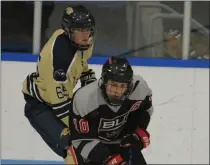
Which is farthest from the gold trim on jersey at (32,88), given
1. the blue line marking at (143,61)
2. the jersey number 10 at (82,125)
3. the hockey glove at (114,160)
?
the blue line marking at (143,61)

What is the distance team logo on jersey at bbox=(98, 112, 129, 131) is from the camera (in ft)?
7.69

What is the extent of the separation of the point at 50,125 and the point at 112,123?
1.11 feet

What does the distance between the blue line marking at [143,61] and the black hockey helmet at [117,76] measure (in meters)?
1.30

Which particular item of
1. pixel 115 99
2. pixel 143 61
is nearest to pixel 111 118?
pixel 115 99

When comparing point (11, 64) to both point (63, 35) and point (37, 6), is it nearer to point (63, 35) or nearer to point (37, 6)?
point (37, 6)

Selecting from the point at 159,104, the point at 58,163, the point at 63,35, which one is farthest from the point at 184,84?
the point at 63,35

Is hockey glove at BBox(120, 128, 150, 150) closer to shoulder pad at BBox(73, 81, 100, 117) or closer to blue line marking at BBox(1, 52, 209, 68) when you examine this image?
shoulder pad at BBox(73, 81, 100, 117)

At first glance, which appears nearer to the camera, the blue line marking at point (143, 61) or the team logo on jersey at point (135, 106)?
the team logo on jersey at point (135, 106)

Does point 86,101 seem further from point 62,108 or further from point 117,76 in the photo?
point 62,108

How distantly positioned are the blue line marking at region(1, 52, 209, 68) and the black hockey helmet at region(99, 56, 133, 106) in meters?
1.30

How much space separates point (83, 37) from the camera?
2.46m

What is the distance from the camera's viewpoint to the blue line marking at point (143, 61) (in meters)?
3.53

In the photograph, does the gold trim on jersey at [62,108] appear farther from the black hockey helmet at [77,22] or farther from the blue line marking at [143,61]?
the blue line marking at [143,61]

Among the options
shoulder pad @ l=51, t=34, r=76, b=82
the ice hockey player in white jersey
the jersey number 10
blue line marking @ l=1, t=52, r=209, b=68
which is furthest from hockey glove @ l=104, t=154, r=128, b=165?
blue line marking @ l=1, t=52, r=209, b=68
